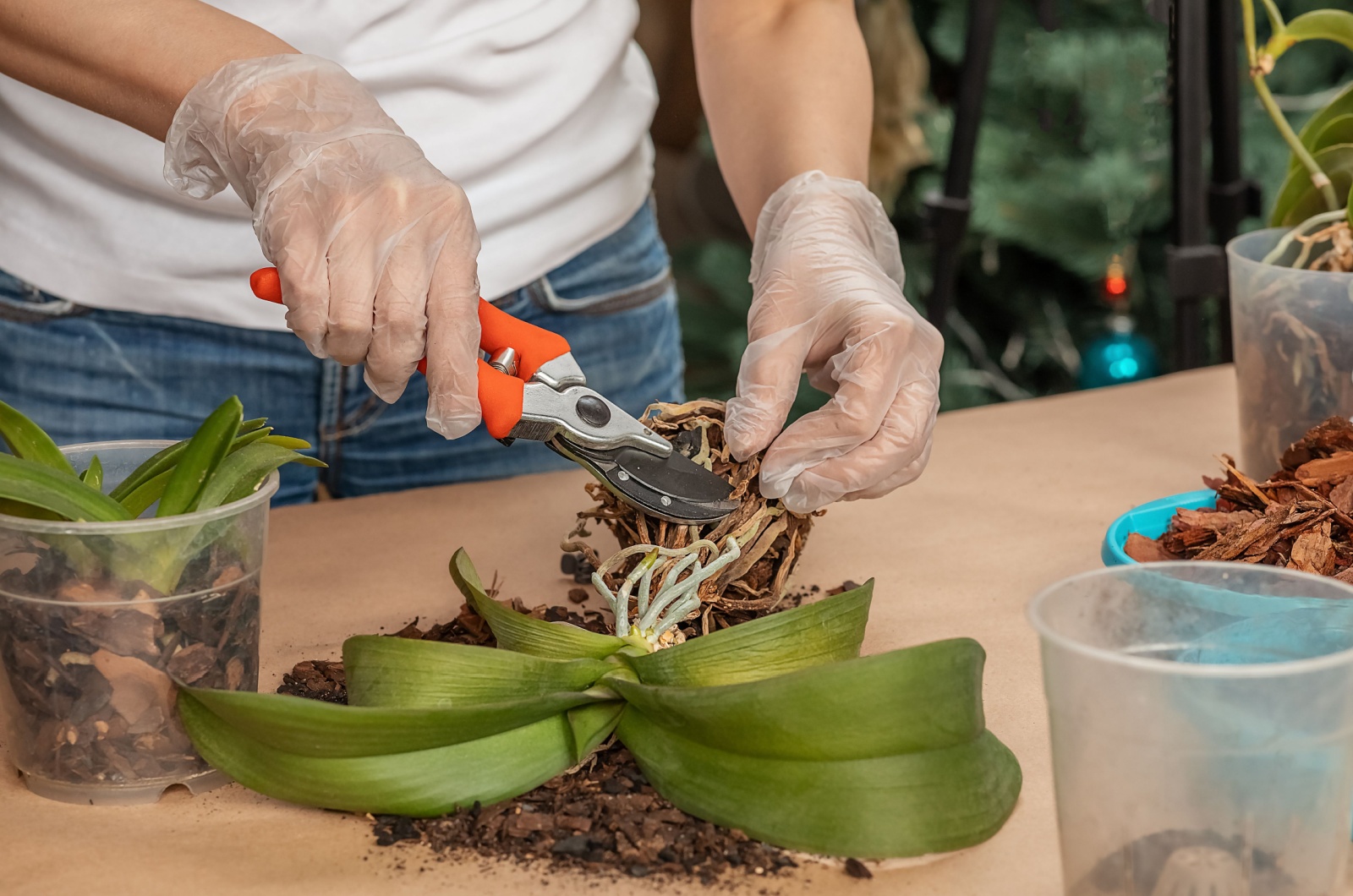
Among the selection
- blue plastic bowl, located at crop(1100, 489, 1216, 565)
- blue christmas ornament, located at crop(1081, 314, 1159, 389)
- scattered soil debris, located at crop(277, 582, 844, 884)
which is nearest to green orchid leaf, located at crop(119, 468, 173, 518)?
scattered soil debris, located at crop(277, 582, 844, 884)

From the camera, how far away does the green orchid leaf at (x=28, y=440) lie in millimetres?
657

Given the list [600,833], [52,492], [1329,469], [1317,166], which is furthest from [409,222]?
[1317,166]

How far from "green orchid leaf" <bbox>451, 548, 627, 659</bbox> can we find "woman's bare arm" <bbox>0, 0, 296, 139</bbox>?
1.27 feet

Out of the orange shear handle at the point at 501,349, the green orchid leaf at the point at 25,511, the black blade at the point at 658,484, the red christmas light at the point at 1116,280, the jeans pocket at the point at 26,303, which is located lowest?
the red christmas light at the point at 1116,280

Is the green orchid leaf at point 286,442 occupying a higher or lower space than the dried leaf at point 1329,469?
higher

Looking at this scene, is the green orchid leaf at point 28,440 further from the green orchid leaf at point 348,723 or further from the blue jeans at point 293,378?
the blue jeans at point 293,378

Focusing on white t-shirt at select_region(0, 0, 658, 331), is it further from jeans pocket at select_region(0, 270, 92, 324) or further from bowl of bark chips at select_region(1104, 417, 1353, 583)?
bowl of bark chips at select_region(1104, 417, 1353, 583)

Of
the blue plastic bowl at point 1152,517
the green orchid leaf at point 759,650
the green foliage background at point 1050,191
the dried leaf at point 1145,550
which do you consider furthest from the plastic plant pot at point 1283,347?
the green foliage background at point 1050,191

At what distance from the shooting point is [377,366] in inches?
30.6

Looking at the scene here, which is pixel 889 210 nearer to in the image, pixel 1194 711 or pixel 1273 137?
pixel 1273 137

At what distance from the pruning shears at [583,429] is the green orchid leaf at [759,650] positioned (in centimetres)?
10

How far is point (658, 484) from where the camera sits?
752mm

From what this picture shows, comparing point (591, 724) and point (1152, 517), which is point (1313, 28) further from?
point (591, 724)

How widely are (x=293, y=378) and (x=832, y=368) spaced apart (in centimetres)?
49
